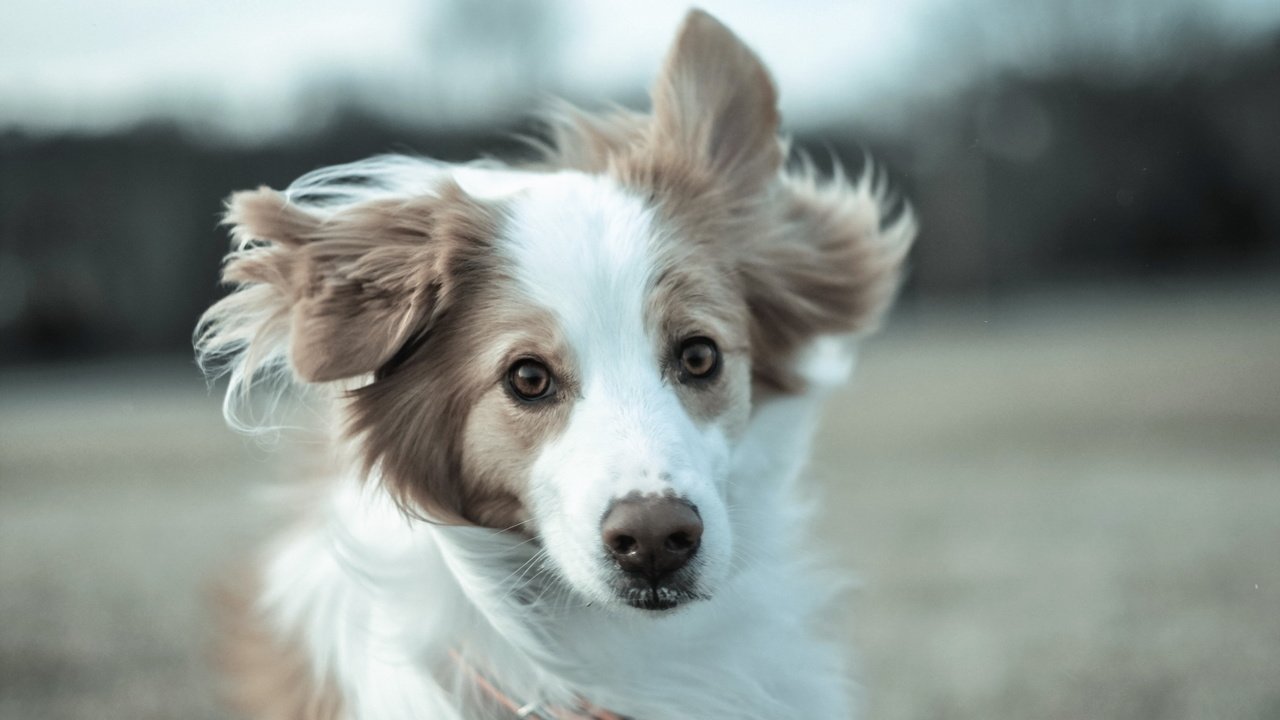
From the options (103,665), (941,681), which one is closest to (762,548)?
(941,681)

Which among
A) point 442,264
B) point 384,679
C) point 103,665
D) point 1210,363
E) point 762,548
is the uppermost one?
point 1210,363

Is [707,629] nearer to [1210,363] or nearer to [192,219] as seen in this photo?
[1210,363]

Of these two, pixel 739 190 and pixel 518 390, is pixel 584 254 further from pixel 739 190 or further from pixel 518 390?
pixel 739 190

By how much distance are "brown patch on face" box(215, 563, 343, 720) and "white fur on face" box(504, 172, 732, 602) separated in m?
0.99

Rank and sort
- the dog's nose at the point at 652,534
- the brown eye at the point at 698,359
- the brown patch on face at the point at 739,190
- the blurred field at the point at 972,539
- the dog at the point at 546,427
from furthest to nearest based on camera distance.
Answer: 1. the blurred field at the point at 972,539
2. the brown patch on face at the point at 739,190
3. the brown eye at the point at 698,359
4. the dog at the point at 546,427
5. the dog's nose at the point at 652,534

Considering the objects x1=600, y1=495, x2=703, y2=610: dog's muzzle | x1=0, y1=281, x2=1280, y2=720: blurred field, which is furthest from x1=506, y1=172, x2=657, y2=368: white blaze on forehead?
x1=0, y1=281, x2=1280, y2=720: blurred field

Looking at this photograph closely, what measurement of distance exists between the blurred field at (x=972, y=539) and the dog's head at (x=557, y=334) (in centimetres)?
136

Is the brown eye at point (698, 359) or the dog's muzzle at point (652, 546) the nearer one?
the dog's muzzle at point (652, 546)

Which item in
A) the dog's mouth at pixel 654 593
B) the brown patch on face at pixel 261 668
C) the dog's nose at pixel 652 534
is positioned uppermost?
the dog's nose at pixel 652 534

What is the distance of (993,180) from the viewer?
117 feet

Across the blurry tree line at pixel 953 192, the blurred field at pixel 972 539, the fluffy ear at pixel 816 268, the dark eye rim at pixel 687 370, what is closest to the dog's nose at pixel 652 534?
the dark eye rim at pixel 687 370

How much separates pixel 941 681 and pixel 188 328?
2440 cm

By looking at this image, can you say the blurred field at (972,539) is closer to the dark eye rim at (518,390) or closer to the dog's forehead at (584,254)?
the dog's forehead at (584,254)

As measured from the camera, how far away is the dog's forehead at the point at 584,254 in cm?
338
